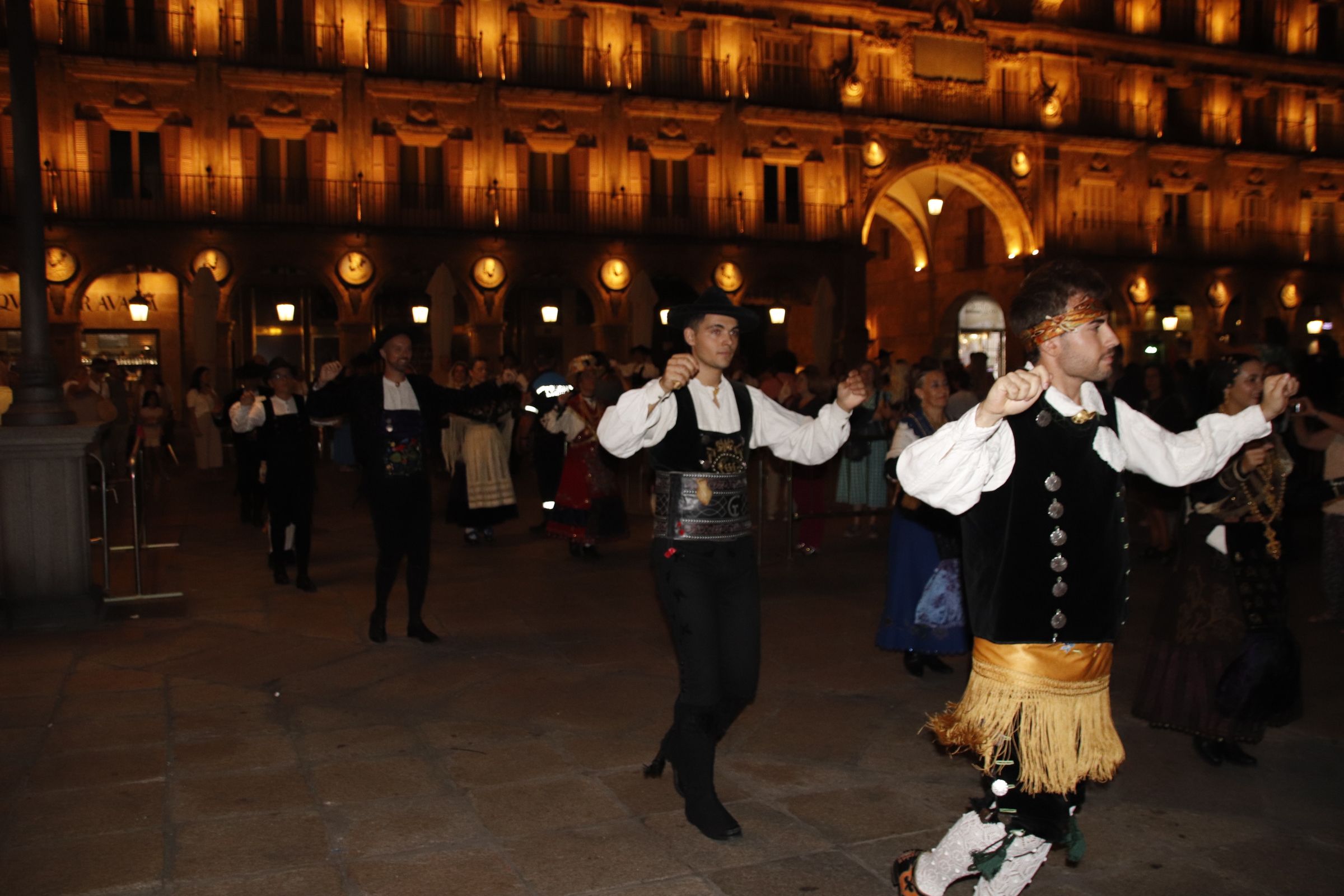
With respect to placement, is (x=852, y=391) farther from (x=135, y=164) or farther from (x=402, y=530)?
(x=135, y=164)

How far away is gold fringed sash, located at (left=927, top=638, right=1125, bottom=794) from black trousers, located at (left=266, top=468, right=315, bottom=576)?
6.74 m

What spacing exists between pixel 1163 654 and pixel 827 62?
2607 centimetres

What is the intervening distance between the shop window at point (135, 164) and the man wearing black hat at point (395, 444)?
65.5ft

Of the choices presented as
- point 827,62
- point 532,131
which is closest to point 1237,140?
point 827,62

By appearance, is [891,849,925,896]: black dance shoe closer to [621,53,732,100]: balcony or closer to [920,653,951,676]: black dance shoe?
[920,653,951,676]: black dance shoe

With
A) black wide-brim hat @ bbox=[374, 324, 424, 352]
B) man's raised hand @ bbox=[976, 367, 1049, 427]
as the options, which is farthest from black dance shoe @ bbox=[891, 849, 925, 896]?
black wide-brim hat @ bbox=[374, 324, 424, 352]

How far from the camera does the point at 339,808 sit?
14.9 ft

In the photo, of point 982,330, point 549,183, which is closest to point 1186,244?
point 982,330

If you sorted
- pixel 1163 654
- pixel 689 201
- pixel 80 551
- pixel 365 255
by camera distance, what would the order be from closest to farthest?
1. pixel 1163 654
2. pixel 80 551
3. pixel 365 255
4. pixel 689 201

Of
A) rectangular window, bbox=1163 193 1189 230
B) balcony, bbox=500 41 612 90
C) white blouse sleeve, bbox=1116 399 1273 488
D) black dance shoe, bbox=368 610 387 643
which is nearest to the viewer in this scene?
white blouse sleeve, bbox=1116 399 1273 488

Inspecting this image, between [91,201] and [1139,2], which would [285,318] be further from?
[1139,2]

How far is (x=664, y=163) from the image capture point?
91.0 feet

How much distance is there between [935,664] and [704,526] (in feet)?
9.51

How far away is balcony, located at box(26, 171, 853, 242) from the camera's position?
946 inches
